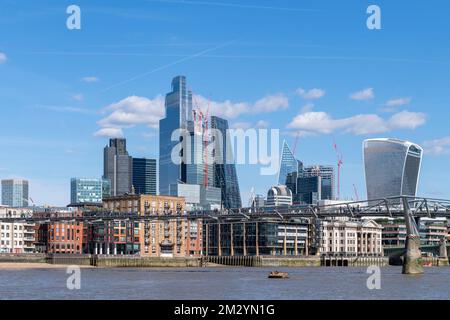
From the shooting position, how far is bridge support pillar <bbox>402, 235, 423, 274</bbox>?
10981 centimetres

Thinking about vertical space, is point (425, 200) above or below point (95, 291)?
above

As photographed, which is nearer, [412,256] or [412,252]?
[412,252]

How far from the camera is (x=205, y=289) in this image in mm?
78000

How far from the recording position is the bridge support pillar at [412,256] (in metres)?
110

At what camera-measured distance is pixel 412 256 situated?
362 feet

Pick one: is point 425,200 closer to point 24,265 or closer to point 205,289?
point 205,289

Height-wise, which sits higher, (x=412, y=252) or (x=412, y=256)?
(x=412, y=252)
